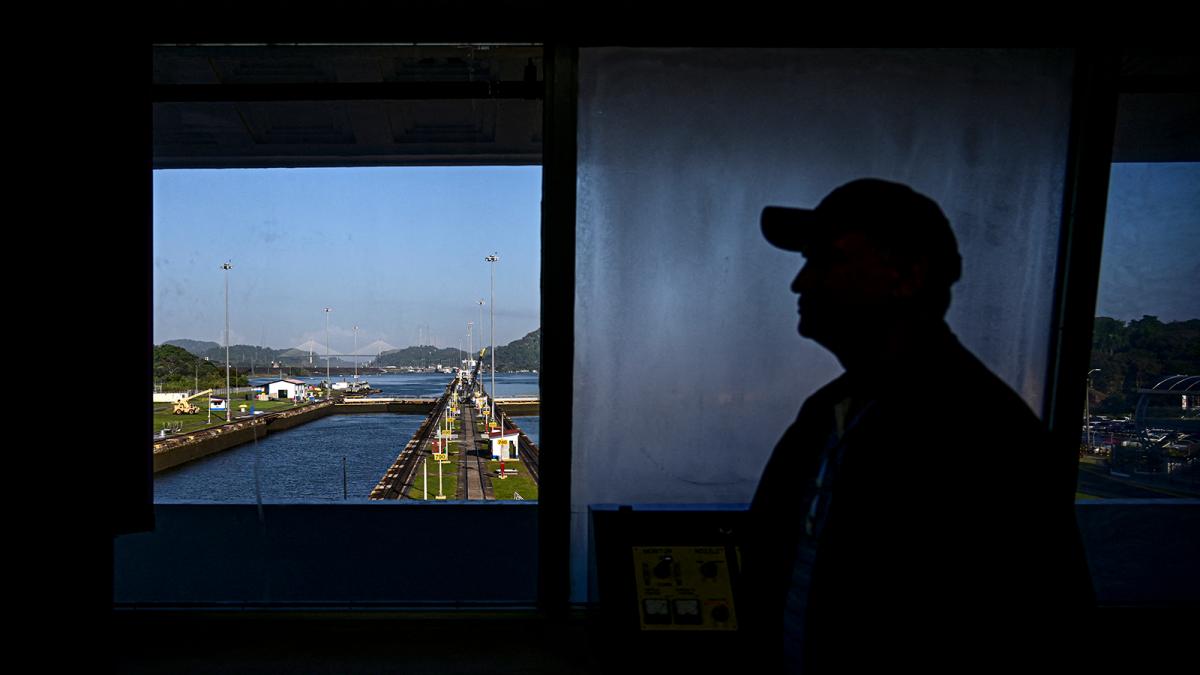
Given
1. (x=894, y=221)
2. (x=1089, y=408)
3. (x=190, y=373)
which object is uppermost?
(x=894, y=221)

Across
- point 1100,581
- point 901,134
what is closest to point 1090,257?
point 901,134

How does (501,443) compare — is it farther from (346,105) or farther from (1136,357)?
(1136,357)

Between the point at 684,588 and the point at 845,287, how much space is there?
43.8 inches

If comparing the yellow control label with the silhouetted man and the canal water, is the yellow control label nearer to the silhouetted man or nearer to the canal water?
the silhouetted man

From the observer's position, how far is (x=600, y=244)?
2221 millimetres

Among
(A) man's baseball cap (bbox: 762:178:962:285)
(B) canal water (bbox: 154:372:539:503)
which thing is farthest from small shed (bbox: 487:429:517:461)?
(A) man's baseball cap (bbox: 762:178:962:285)

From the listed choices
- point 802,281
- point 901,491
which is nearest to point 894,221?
point 802,281

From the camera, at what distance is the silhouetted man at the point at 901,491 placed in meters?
0.85

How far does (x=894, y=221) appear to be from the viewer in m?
1.12

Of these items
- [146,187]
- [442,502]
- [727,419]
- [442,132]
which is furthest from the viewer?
[442,502]

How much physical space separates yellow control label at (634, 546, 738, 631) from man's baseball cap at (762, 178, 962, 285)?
3.72 feet

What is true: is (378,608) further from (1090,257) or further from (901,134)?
(1090,257)

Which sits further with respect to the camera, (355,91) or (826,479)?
(355,91)

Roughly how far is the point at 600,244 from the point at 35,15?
1605mm
